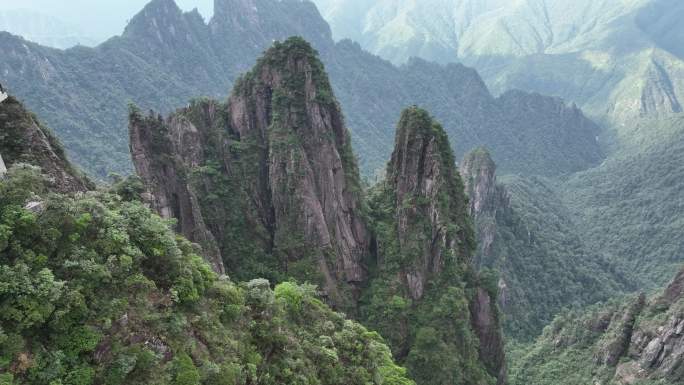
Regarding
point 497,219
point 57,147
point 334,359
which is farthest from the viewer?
point 497,219

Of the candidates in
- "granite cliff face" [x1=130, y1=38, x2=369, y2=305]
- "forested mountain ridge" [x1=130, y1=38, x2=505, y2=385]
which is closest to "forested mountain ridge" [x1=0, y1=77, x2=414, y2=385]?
"forested mountain ridge" [x1=130, y1=38, x2=505, y2=385]

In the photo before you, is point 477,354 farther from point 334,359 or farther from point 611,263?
point 611,263

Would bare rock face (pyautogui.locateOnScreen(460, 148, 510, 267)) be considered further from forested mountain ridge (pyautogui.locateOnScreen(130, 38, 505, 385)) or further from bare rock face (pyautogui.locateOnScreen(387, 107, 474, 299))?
bare rock face (pyautogui.locateOnScreen(387, 107, 474, 299))

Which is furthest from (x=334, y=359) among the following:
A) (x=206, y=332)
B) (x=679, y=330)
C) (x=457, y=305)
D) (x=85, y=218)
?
(x=679, y=330)

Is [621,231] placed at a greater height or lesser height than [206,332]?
greater

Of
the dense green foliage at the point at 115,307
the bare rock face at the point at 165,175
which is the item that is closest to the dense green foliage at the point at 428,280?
the bare rock face at the point at 165,175

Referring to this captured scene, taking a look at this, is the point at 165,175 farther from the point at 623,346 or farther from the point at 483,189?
the point at 483,189

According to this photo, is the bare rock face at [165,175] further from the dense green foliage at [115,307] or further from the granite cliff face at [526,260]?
the granite cliff face at [526,260]
